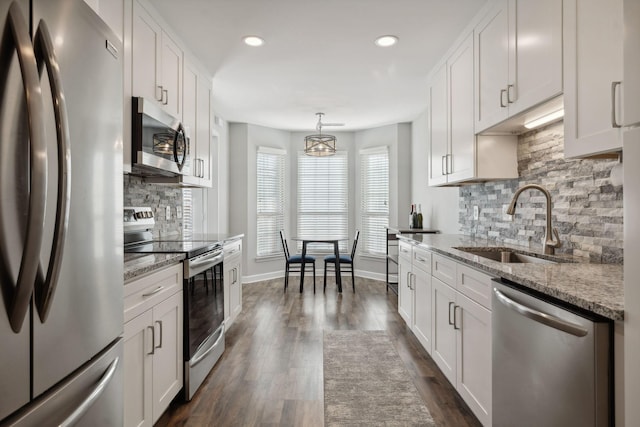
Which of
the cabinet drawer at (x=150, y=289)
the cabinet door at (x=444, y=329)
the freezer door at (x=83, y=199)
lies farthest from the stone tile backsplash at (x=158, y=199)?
the cabinet door at (x=444, y=329)

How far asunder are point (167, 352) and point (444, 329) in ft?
5.58

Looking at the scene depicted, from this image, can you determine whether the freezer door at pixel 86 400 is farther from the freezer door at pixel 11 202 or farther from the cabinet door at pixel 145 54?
the cabinet door at pixel 145 54

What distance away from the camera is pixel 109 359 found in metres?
1.15

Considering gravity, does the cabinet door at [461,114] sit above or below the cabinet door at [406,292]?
above

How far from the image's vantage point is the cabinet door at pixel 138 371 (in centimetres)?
154

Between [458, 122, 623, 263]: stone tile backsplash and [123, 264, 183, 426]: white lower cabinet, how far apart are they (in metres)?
→ 2.21

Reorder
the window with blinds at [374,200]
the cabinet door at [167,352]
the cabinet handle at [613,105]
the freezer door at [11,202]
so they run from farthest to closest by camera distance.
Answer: the window with blinds at [374,200] → the cabinet door at [167,352] → the cabinet handle at [613,105] → the freezer door at [11,202]

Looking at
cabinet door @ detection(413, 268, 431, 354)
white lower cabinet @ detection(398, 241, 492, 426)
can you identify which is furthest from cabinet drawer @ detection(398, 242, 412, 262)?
cabinet door @ detection(413, 268, 431, 354)

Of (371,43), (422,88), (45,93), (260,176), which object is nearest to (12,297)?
(45,93)

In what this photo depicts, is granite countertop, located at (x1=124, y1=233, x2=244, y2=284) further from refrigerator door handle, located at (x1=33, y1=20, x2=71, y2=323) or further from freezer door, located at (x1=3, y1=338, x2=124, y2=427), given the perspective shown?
refrigerator door handle, located at (x1=33, y1=20, x2=71, y2=323)

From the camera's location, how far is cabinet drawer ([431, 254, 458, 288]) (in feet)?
7.14

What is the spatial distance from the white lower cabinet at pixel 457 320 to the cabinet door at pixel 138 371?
64.1 inches

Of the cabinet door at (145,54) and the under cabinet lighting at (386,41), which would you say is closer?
the cabinet door at (145,54)

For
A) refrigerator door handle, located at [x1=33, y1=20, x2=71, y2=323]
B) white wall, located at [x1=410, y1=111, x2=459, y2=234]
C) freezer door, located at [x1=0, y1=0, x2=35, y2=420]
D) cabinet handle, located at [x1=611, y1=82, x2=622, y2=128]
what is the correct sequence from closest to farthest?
freezer door, located at [x1=0, y1=0, x2=35, y2=420], refrigerator door handle, located at [x1=33, y1=20, x2=71, y2=323], cabinet handle, located at [x1=611, y1=82, x2=622, y2=128], white wall, located at [x1=410, y1=111, x2=459, y2=234]
